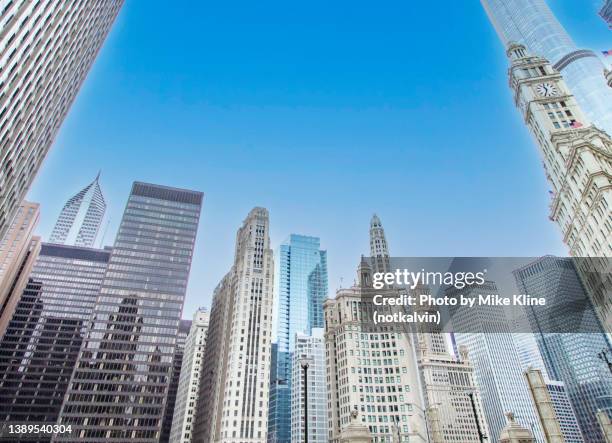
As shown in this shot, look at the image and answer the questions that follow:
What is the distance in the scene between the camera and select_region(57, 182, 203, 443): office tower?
107438 mm

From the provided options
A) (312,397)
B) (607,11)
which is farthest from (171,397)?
(607,11)

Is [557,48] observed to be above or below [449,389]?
above

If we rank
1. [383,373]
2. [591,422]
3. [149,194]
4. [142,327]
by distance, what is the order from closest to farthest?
[383,373]
[142,327]
[149,194]
[591,422]

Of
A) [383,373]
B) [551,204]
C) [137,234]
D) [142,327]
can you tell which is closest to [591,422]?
[383,373]

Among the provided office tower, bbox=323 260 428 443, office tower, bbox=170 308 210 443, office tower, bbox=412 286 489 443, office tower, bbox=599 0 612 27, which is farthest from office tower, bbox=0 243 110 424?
office tower, bbox=599 0 612 27

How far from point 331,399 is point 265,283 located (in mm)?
41176

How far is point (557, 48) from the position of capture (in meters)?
153

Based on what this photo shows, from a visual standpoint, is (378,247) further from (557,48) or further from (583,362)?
(583,362)

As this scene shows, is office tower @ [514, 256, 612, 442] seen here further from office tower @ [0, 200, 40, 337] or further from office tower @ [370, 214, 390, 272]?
office tower @ [0, 200, 40, 337]

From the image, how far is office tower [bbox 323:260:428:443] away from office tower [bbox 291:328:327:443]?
42644 mm

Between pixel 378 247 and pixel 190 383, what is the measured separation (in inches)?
3549

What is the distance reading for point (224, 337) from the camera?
124438 millimetres

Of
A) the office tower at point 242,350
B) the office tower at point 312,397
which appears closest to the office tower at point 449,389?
the office tower at point 312,397

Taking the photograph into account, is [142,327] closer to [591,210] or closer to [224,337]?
[224,337]
